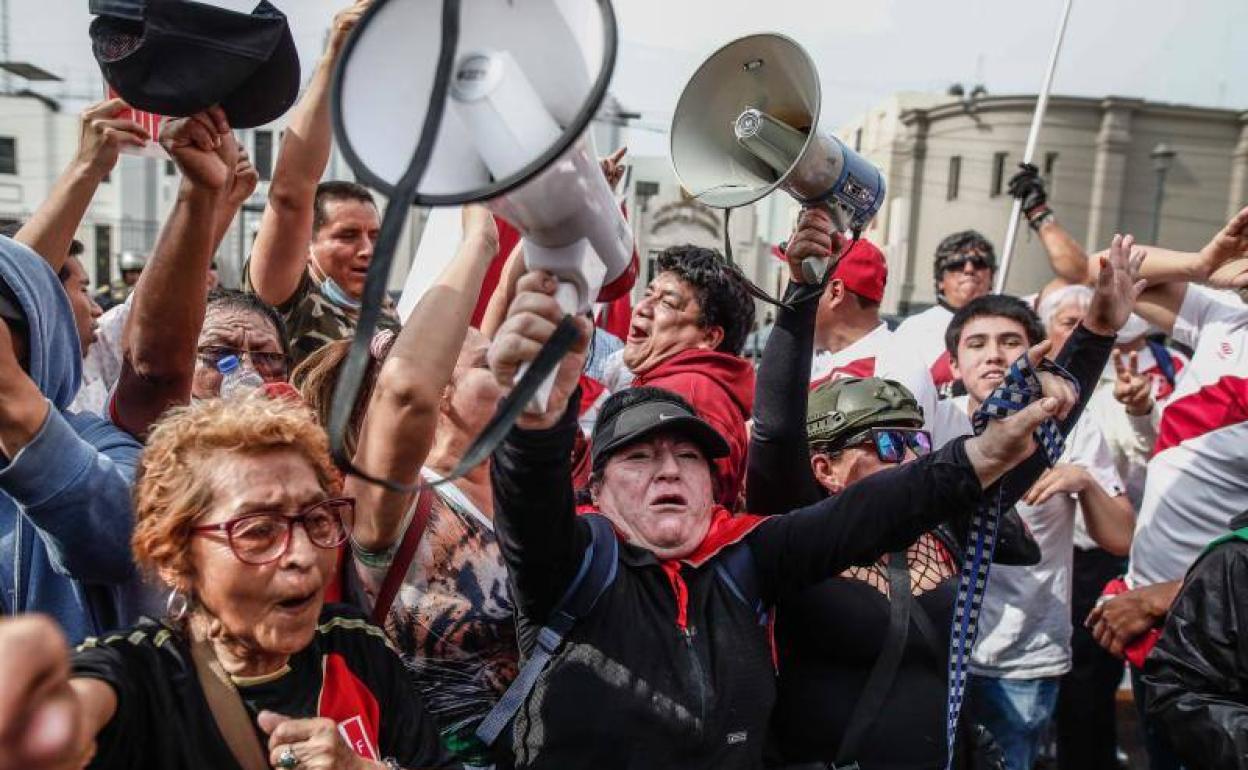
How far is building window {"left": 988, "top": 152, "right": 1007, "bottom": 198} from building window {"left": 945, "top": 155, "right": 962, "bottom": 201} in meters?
1.47

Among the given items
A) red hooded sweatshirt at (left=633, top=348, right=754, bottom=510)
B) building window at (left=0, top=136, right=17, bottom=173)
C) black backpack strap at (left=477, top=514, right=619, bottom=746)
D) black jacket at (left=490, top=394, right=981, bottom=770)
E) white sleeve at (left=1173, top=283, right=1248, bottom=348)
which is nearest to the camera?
black jacket at (left=490, top=394, right=981, bottom=770)

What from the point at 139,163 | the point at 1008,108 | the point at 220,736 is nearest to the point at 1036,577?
the point at 220,736

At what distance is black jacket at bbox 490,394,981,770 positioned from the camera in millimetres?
1764

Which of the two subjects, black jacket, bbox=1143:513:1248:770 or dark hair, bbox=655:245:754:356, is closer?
black jacket, bbox=1143:513:1248:770

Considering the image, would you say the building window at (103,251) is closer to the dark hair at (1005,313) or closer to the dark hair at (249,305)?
the dark hair at (249,305)

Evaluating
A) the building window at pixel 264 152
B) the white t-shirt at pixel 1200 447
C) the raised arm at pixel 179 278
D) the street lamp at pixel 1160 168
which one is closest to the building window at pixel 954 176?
the street lamp at pixel 1160 168

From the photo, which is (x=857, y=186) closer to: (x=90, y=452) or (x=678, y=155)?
(x=678, y=155)

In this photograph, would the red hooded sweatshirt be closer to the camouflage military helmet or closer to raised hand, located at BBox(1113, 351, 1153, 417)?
the camouflage military helmet

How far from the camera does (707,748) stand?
6.18 ft

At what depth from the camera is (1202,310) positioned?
3320mm

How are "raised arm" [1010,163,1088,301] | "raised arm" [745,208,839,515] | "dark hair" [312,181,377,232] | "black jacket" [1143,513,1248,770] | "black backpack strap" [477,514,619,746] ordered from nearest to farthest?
"black backpack strap" [477,514,619,746] < "black jacket" [1143,513,1248,770] < "raised arm" [745,208,839,515] < "raised arm" [1010,163,1088,301] < "dark hair" [312,181,377,232]

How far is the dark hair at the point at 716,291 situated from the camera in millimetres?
3174

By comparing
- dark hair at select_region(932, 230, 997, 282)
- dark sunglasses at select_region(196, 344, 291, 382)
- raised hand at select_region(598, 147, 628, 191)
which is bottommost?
dark sunglasses at select_region(196, 344, 291, 382)

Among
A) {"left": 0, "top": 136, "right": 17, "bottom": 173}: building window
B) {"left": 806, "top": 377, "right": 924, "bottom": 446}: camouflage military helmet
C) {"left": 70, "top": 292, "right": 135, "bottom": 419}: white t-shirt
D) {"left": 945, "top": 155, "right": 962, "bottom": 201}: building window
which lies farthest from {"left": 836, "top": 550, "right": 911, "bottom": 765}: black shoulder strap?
{"left": 0, "top": 136, "right": 17, "bottom": 173}: building window
